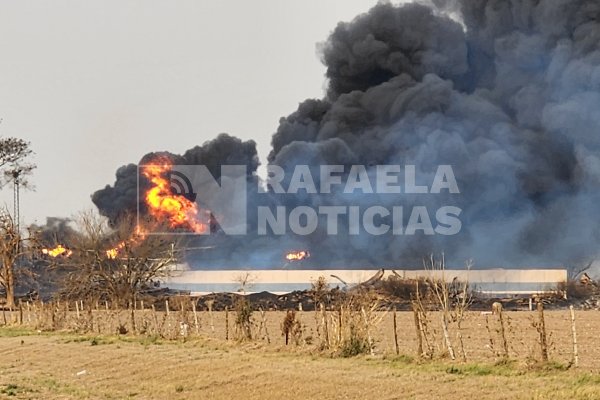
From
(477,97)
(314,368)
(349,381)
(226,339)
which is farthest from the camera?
(477,97)

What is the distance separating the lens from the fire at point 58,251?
2822 inches

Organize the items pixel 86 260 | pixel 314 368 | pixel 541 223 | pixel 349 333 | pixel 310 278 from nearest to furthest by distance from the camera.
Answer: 1. pixel 314 368
2. pixel 349 333
3. pixel 86 260
4. pixel 310 278
5. pixel 541 223

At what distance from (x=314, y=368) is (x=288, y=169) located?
58189mm

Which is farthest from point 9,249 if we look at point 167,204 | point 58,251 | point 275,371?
point 275,371

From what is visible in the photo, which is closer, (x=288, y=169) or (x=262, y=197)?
(x=288, y=169)

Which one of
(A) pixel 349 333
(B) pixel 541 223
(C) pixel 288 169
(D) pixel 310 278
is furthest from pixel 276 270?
(A) pixel 349 333

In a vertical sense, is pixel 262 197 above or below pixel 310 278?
above

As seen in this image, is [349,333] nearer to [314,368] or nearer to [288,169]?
[314,368]

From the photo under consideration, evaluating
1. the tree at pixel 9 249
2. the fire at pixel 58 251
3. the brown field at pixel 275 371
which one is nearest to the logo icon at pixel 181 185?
the fire at pixel 58 251

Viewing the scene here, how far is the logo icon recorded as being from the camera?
8488 cm

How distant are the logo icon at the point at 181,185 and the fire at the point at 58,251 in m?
12.9

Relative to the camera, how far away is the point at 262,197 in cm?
8575

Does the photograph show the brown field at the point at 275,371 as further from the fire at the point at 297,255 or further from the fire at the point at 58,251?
the fire at the point at 297,255

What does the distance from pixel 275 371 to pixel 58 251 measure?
5669 cm
